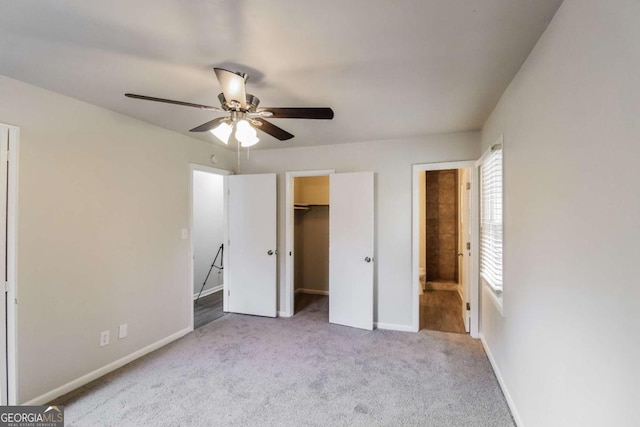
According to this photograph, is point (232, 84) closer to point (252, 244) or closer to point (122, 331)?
point (122, 331)

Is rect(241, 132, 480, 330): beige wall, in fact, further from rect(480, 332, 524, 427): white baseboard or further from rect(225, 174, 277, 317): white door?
rect(225, 174, 277, 317): white door

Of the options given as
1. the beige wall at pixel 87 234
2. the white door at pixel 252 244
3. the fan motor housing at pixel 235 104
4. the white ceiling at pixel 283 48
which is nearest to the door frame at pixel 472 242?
the white ceiling at pixel 283 48

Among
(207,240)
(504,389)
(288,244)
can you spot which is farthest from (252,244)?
(504,389)

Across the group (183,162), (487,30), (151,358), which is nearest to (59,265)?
(151,358)

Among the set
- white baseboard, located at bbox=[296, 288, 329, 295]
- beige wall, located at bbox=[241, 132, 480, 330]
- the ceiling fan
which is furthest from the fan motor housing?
white baseboard, located at bbox=[296, 288, 329, 295]

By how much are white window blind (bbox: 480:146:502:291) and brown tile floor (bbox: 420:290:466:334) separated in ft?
3.17

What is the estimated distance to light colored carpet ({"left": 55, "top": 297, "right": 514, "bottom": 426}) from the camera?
2.14 meters

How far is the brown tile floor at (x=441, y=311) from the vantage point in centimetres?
388

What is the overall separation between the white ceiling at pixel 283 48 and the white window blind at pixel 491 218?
580 mm

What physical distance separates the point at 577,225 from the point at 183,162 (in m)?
3.67

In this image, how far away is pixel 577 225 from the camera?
4.15 feet

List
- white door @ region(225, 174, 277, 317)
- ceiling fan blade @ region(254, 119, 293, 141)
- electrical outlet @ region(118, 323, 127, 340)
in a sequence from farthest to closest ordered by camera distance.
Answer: white door @ region(225, 174, 277, 317) < electrical outlet @ region(118, 323, 127, 340) < ceiling fan blade @ region(254, 119, 293, 141)

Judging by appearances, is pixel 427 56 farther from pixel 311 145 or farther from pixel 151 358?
pixel 151 358

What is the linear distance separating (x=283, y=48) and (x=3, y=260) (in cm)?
240
